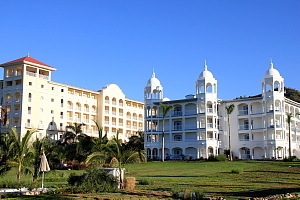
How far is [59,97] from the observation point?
76562mm

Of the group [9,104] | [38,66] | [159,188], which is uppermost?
[38,66]

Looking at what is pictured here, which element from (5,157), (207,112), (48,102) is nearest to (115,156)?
(5,157)

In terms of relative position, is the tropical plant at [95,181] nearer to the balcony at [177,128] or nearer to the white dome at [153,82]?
the balcony at [177,128]

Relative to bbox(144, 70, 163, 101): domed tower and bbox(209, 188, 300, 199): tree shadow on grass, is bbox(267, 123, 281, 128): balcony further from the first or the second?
bbox(209, 188, 300, 199): tree shadow on grass

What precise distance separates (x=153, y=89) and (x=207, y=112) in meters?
11.3

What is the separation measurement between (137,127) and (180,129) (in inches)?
1131

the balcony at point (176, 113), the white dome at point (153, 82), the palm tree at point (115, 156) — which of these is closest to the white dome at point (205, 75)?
the balcony at point (176, 113)

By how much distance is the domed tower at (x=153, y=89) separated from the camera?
6944 cm

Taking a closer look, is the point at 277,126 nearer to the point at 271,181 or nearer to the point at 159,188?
the point at 271,181

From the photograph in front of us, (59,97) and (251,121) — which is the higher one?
(59,97)

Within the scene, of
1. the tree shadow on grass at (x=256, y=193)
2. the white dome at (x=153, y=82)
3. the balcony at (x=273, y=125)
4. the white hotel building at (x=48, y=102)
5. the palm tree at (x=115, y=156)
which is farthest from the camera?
the white hotel building at (x=48, y=102)

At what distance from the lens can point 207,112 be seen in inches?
2480

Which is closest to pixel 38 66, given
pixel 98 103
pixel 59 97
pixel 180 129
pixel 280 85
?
pixel 59 97

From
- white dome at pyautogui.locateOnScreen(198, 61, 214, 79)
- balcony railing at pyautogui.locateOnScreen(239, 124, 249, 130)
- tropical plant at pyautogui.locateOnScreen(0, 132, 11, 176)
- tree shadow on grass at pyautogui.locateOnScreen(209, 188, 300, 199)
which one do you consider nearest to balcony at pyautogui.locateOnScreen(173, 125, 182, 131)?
white dome at pyautogui.locateOnScreen(198, 61, 214, 79)
